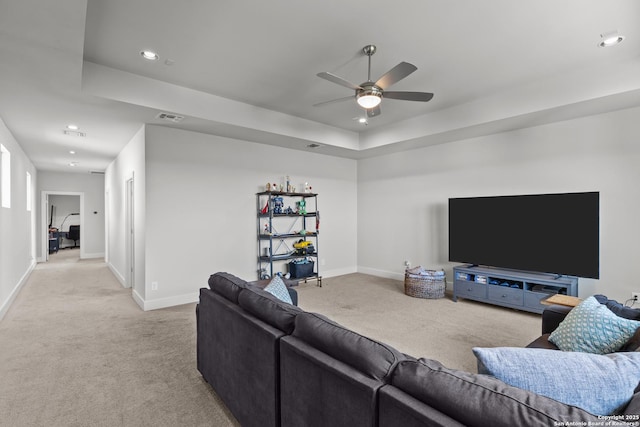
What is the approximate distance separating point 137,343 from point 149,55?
2847mm

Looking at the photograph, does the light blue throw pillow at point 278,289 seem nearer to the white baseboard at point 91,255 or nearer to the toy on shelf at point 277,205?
the toy on shelf at point 277,205

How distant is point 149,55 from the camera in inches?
126

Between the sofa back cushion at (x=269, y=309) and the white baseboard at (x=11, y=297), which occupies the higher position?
the sofa back cushion at (x=269, y=309)

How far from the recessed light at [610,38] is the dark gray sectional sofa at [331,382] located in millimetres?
3340

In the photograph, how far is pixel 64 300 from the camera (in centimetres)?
487

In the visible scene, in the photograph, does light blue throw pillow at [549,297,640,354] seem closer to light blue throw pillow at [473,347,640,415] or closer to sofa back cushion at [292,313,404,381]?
light blue throw pillow at [473,347,640,415]

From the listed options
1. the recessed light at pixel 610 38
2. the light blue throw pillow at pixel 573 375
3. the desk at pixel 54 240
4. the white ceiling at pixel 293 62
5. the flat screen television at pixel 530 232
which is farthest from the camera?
the desk at pixel 54 240

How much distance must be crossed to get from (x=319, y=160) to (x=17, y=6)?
4.87 meters

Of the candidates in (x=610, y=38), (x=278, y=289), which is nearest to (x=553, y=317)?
(x=278, y=289)

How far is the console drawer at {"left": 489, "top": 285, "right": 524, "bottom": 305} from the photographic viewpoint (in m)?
4.14

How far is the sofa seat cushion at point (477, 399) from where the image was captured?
2.53 ft

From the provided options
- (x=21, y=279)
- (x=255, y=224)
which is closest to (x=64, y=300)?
(x=21, y=279)

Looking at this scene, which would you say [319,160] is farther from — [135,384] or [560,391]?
[560,391]

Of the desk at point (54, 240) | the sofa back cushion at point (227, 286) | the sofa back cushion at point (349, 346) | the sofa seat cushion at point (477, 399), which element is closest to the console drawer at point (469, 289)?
the sofa back cushion at point (227, 286)
